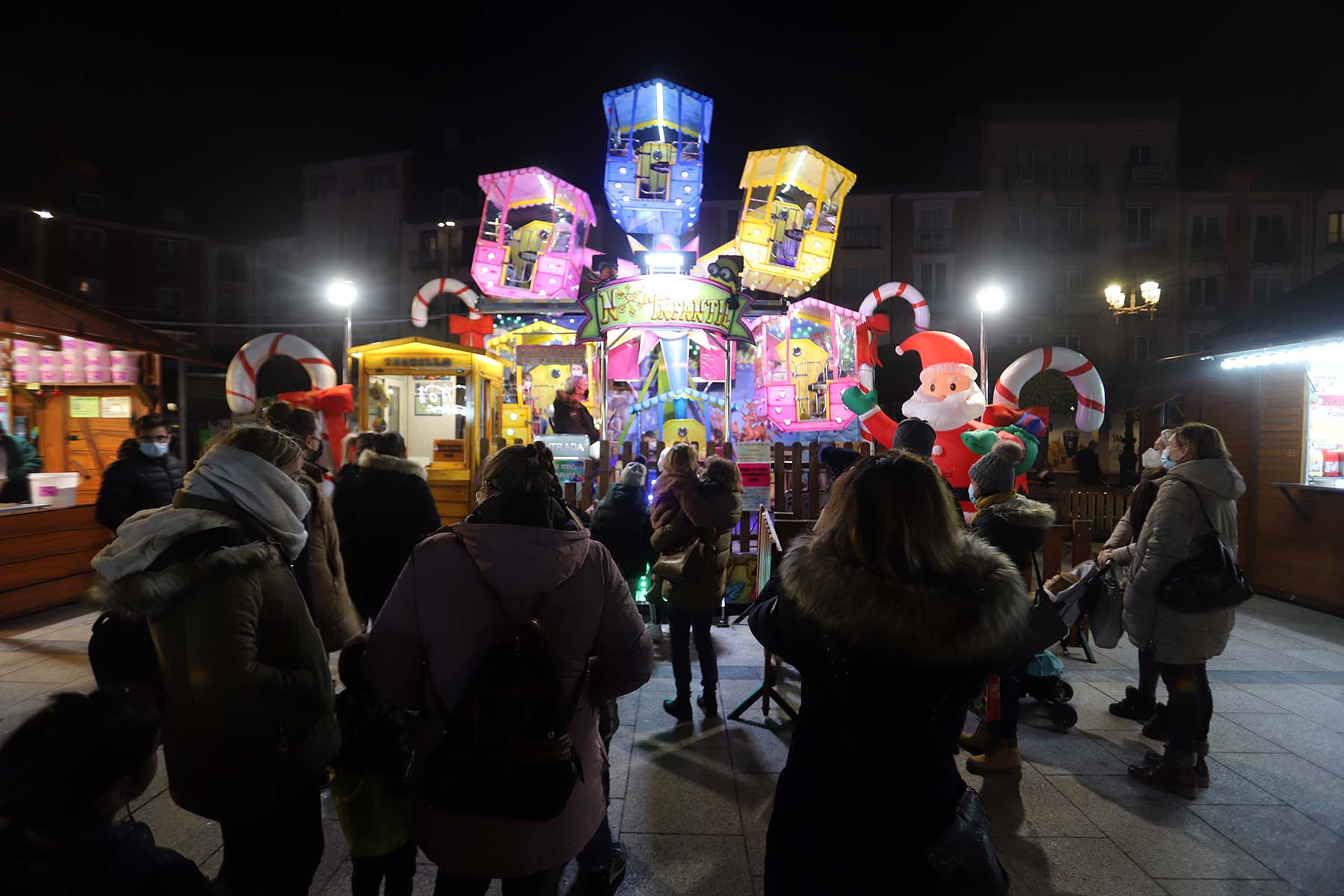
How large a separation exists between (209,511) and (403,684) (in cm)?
87

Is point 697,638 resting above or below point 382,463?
below

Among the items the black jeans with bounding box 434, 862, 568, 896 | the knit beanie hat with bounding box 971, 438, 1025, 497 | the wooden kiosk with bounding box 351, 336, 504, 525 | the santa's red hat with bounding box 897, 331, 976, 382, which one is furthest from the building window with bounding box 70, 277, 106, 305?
the knit beanie hat with bounding box 971, 438, 1025, 497

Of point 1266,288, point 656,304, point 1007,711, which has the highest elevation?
point 1266,288

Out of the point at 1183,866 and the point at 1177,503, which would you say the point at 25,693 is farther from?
the point at 1177,503

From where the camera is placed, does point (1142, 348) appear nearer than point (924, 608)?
No

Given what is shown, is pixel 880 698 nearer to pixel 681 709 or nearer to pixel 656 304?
pixel 681 709

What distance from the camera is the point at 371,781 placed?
2287 millimetres

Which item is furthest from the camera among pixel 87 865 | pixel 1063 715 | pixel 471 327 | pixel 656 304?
pixel 471 327

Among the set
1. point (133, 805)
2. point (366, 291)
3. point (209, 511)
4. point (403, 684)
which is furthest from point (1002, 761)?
point (366, 291)

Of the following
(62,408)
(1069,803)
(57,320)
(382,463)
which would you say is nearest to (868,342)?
(1069,803)

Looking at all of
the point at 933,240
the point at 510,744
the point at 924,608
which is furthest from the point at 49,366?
the point at 933,240

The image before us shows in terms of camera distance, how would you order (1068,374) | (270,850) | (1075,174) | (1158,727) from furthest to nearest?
(1075,174)
(1068,374)
(1158,727)
(270,850)

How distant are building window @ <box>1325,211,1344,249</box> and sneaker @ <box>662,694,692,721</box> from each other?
3870cm

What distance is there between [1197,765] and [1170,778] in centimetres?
22
